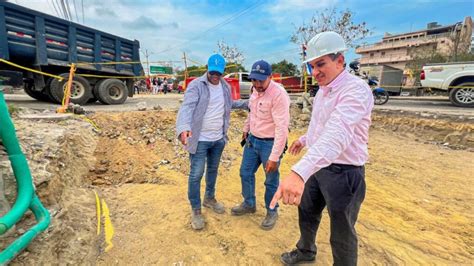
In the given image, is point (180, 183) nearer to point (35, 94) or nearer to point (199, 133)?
point (199, 133)

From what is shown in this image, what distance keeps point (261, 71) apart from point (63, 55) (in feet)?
25.6

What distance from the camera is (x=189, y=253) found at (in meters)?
2.42

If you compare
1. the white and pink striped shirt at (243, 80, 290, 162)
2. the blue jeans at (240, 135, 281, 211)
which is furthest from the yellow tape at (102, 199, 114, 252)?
the white and pink striped shirt at (243, 80, 290, 162)

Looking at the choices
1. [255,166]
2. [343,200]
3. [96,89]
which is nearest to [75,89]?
[96,89]

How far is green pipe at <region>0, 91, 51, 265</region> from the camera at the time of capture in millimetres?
1640

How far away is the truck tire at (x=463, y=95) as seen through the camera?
361 inches

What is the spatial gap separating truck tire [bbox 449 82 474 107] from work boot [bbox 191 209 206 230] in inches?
419

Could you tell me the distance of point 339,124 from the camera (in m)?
1.43

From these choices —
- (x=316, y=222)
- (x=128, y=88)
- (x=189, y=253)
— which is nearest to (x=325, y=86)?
(x=316, y=222)

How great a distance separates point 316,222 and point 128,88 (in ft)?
32.1

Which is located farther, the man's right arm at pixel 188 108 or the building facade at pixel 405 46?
the building facade at pixel 405 46

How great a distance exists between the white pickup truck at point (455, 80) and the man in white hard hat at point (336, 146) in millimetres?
10326

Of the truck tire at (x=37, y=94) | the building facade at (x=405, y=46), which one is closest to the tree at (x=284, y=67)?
the building facade at (x=405, y=46)

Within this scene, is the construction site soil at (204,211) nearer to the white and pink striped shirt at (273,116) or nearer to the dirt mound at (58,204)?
the dirt mound at (58,204)
